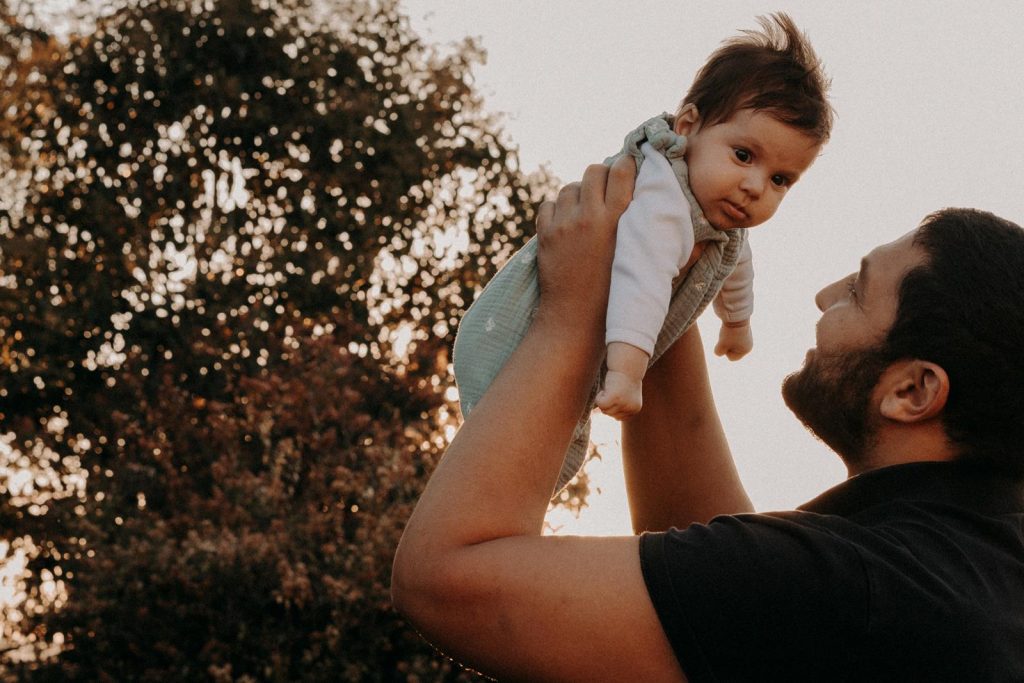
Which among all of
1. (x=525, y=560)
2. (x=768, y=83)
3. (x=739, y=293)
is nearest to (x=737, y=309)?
(x=739, y=293)

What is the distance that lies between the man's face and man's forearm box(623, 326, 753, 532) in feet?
1.39

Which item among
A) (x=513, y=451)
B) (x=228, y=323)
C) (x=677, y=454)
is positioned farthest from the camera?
(x=228, y=323)

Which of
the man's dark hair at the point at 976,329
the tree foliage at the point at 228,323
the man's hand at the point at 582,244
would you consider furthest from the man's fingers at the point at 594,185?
the tree foliage at the point at 228,323

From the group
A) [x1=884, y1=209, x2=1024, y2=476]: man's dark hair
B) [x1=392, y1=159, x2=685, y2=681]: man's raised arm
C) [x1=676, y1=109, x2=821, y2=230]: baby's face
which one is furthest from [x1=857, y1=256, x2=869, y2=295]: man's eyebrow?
[x1=392, y1=159, x2=685, y2=681]: man's raised arm

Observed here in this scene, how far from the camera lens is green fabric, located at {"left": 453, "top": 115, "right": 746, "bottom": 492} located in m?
2.52

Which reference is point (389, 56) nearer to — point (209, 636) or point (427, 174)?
point (427, 174)

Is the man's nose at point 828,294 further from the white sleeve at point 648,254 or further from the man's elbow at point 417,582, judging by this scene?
the man's elbow at point 417,582

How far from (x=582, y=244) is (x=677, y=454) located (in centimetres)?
69

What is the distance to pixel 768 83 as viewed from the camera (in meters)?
2.75

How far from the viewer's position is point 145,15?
11.7m

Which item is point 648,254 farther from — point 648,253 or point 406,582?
point 406,582

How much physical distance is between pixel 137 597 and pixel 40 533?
2.24 m

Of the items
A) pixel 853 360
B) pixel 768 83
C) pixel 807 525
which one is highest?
pixel 768 83

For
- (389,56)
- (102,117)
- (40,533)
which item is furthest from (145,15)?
(40,533)
